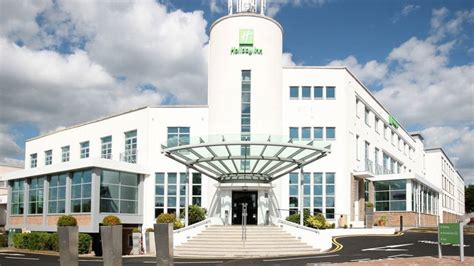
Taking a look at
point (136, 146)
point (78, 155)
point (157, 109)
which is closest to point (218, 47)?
point (157, 109)

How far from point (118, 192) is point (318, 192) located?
1447 cm

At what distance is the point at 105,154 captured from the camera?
144 feet

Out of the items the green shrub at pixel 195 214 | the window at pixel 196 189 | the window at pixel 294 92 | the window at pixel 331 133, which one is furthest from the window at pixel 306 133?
the green shrub at pixel 195 214

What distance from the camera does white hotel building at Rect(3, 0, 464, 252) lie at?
3591 cm

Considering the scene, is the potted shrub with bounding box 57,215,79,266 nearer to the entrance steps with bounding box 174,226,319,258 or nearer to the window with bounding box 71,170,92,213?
the entrance steps with bounding box 174,226,319,258

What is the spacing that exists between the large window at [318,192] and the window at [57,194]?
15962mm

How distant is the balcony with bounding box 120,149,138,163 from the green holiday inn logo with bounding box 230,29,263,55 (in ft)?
35.2

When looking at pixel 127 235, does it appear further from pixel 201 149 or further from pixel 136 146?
pixel 136 146

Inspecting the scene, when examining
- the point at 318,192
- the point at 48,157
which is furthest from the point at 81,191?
the point at 48,157

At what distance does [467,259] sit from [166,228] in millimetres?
11845

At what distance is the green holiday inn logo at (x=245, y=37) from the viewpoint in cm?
3847

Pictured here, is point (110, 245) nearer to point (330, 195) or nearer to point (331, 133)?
point (330, 195)

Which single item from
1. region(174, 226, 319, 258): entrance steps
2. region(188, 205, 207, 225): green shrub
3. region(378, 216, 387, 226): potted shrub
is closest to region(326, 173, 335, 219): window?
region(378, 216, 387, 226): potted shrub

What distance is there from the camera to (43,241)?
110 ft
